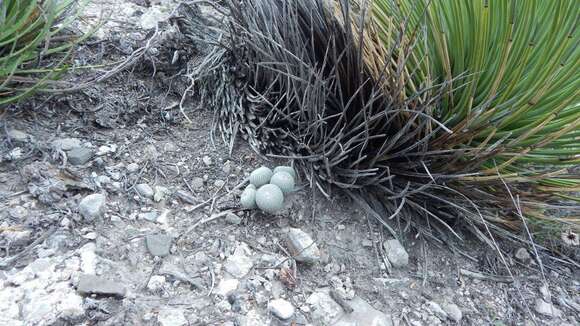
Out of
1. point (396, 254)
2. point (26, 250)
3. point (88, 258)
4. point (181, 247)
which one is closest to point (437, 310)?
point (396, 254)

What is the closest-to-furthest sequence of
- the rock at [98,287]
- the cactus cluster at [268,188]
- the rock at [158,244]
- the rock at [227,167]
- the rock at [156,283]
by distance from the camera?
the rock at [98,287]
the rock at [156,283]
the rock at [158,244]
the cactus cluster at [268,188]
the rock at [227,167]

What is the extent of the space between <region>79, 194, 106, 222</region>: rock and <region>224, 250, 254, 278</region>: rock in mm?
417

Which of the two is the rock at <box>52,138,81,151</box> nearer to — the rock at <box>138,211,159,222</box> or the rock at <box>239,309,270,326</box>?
the rock at <box>138,211,159,222</box>

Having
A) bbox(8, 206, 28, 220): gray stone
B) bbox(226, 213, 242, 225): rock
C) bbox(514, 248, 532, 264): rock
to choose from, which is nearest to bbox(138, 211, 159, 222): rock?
bbox(226, 213, 242, 225): rock

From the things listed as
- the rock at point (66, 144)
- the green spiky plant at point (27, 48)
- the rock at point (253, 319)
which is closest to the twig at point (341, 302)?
the rock at point (253, 319)

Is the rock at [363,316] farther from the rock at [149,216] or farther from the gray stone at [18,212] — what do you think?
the gray stone at [18,212]

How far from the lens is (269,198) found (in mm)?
1679

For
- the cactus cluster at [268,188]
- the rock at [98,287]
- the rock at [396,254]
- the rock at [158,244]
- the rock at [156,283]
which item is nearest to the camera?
the rock at [98,287]

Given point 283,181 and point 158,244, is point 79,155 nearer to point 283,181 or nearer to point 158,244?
point 158,244

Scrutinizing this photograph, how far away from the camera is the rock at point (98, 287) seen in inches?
54.2

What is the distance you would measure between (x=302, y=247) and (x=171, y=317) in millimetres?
474

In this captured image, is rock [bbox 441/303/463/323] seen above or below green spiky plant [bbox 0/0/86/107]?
below

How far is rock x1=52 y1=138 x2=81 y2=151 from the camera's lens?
1796 mm

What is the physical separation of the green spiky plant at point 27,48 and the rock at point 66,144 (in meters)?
0.18
